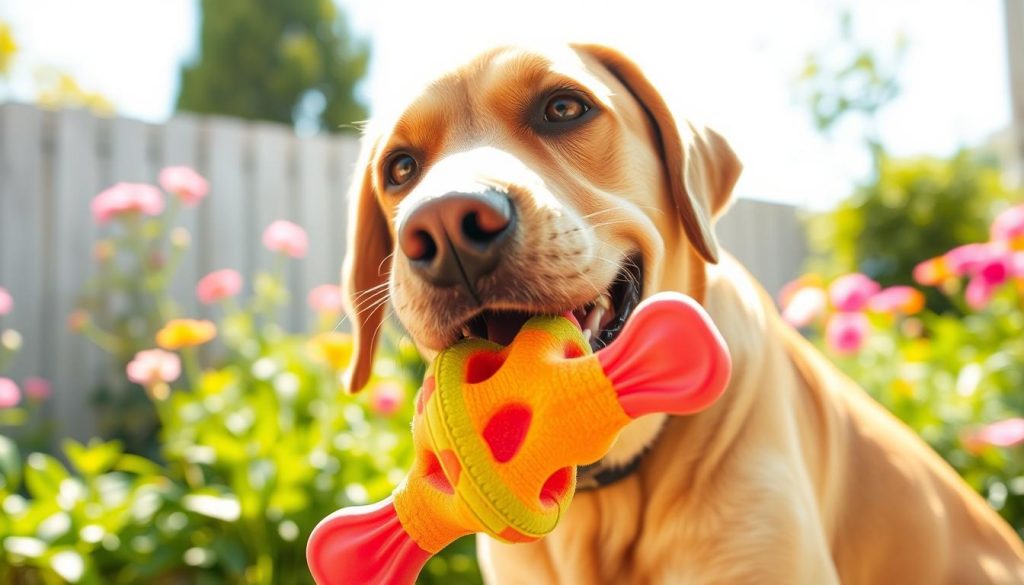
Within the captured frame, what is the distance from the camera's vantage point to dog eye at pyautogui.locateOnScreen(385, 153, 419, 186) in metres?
1.95

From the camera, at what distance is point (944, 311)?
7.98 metres

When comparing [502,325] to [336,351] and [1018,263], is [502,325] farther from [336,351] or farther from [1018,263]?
[1018,263]

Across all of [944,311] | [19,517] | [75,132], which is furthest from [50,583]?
[944,311]

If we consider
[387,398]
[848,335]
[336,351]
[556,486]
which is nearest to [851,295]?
[848,335]

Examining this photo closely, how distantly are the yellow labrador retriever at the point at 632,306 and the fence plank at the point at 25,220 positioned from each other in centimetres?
451

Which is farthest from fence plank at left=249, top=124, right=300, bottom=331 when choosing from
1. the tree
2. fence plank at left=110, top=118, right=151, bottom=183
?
the tree

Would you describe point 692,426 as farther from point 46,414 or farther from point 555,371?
point 46,414

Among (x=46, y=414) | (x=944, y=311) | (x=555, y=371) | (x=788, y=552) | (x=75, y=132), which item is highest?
(x=555, y=371)

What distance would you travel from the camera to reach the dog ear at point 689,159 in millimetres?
1815

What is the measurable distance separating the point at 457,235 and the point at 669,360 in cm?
41

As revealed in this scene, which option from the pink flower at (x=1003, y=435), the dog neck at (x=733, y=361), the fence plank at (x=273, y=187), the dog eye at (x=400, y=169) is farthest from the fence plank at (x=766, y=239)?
the dog eye at (x=400, y=169)

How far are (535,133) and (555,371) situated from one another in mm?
715

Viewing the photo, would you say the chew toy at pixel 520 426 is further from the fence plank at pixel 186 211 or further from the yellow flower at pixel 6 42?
the yellow flower at pixel 6 42

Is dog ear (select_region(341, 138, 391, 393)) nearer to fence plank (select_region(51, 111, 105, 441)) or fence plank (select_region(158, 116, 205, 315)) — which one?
fence plank (select_region(51, 111, 105, 441))
